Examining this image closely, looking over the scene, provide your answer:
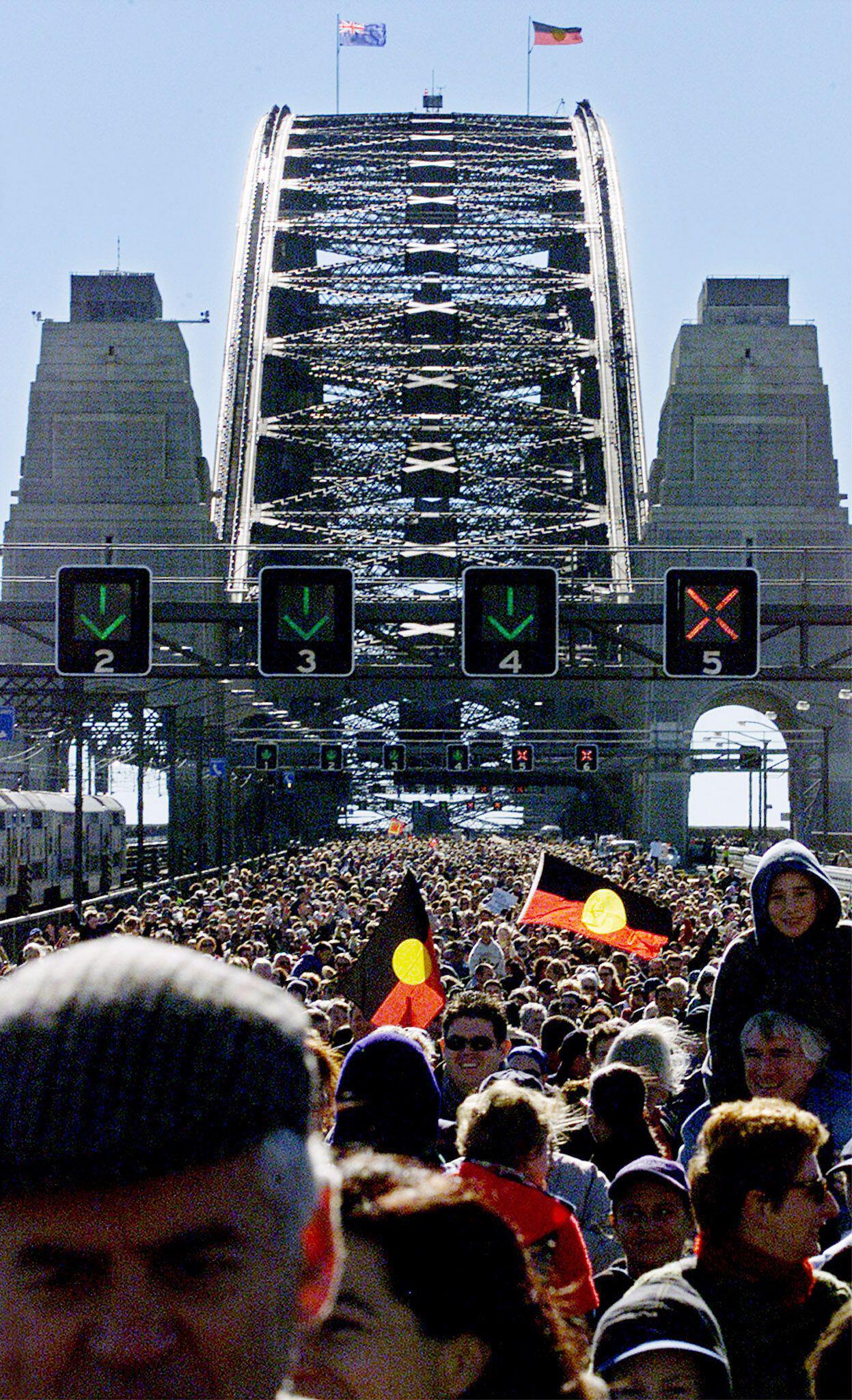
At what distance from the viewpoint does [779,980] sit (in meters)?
6.32

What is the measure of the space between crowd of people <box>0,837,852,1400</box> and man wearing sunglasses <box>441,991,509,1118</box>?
0.01 metres

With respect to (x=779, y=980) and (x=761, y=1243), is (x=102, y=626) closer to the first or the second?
(x=779, y=980)

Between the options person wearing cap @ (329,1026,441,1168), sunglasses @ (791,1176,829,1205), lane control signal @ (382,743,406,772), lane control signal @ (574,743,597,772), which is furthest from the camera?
lane control signal @ (574,743,597,772)

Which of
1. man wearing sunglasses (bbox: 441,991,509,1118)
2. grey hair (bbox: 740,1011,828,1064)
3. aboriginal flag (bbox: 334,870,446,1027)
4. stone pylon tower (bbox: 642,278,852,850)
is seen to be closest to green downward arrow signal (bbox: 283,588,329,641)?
aboriginal flag (bbox: 334,870,446,1027)

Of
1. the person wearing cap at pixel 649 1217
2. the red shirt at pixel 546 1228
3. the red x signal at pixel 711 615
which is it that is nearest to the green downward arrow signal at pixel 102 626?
the red x signal at pixel 711 615

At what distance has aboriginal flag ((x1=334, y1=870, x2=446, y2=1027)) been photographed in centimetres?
1211

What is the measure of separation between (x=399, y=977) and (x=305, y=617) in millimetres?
9657

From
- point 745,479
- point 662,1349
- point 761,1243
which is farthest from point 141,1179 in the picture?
point 745,479

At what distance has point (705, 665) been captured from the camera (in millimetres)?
21141

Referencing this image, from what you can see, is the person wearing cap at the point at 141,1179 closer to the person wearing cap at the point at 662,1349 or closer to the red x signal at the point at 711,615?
the person wearing cap at the point at 662,1349

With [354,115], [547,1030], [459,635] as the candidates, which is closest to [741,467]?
[354,115]

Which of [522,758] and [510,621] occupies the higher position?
[510,621]

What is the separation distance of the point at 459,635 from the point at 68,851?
26.6m

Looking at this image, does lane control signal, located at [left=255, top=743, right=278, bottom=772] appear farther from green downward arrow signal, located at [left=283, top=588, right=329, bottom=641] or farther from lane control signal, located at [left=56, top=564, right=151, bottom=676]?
lane control signal, located at [left=56, top=564, right=151, bottom=676]
